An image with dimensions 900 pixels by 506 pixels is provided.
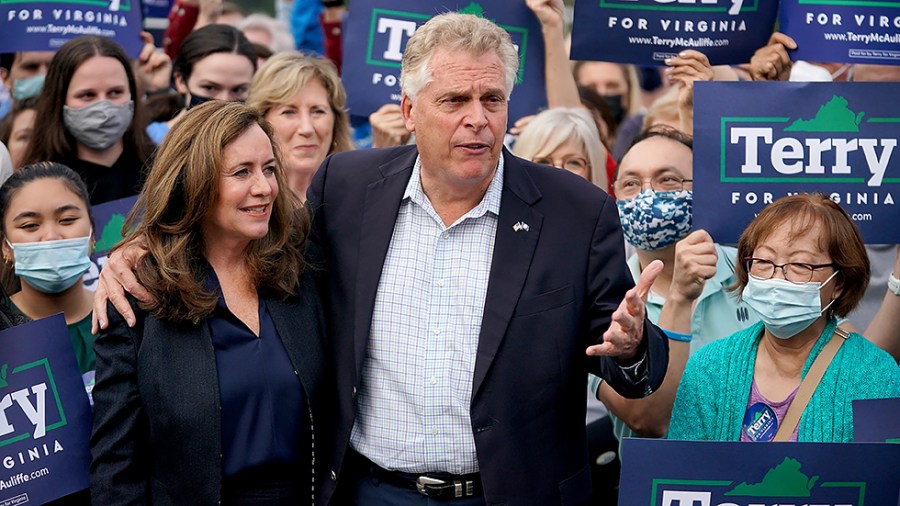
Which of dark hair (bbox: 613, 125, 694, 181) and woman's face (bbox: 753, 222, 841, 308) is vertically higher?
dark hair (bbox: 613, 125, 694, 181)

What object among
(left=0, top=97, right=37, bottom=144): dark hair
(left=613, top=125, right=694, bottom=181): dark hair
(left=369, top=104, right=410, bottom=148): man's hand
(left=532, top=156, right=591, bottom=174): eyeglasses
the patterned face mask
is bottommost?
the patterned face mask

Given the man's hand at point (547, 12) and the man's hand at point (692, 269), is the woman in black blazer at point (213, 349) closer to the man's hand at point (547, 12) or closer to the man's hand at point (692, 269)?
the man's hand at point (692, 269)

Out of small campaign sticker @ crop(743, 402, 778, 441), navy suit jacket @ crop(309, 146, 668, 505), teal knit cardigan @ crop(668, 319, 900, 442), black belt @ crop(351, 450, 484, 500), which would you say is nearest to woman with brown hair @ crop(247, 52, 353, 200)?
navy suit jacket @ crop(309, 146, 668, 505)

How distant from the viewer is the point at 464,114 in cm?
398

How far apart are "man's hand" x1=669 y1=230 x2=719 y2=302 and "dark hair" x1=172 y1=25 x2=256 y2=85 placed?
3206 mm

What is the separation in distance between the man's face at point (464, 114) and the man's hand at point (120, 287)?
1.07 meters

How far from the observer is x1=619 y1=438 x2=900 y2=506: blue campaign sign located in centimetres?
380

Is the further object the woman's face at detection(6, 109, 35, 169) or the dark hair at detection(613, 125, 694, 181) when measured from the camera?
the woman's face at detection(6, 109, 35, 169)

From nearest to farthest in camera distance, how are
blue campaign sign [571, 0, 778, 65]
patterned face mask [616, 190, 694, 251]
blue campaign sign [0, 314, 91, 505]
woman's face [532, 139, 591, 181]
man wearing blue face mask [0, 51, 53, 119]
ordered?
blue campaign sign [0, 314, 91, 505] → patterned face mask [616, 190, 694, 251] → blue campaign sign [571, 0, 778, 65] → woman's face [532, 139, 591, 181] → man wearing blue face mask [0, 51, 53, 119]

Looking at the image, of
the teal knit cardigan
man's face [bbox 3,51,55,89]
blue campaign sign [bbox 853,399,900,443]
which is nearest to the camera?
blue campaign sign [bbox 853,399,900,443]

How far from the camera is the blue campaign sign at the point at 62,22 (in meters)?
6.15

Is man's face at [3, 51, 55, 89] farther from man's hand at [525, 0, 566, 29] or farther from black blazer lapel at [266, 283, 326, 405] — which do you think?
black blazer lapel at [266, 283, 326, 405]

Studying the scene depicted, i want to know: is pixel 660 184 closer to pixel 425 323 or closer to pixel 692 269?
pixel 692 269

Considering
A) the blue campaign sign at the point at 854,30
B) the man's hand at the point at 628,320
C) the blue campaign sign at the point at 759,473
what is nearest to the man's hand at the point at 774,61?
the blue campaign sign at the point at 854,30
